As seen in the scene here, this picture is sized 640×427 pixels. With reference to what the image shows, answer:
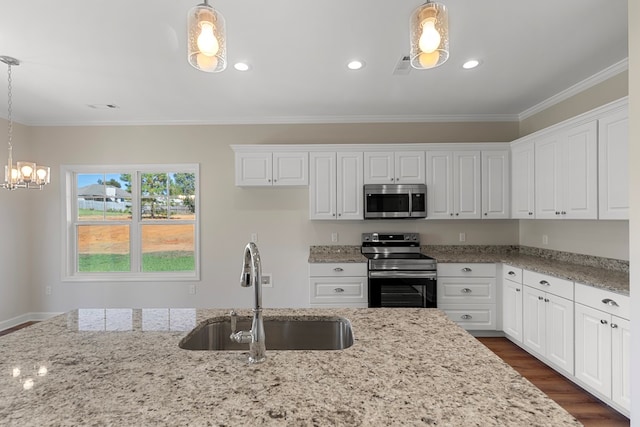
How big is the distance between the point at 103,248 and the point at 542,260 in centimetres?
545

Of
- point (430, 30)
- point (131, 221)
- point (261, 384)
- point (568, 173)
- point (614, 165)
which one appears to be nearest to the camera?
point (261, 384)

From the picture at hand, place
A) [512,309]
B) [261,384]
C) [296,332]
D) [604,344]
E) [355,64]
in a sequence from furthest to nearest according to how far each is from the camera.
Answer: [512,309] → [355,64] → [604,344] → [296,332] → [261,384]

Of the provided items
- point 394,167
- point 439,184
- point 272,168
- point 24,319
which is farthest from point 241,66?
point 24,319

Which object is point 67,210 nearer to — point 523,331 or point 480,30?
point 480,30

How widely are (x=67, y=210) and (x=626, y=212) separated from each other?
5957 millimetres

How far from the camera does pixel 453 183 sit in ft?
12.3

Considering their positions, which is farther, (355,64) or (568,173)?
(568,173)

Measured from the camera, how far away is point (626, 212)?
226 cm

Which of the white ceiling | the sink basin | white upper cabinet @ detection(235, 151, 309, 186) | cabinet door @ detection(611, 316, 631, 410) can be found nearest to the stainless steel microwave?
white upper cabinet @ detection(235, 151, 309, 186)

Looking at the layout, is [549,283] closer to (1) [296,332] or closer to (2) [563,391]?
(2) [563,391]

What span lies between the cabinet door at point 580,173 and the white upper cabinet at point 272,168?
8.45 ft

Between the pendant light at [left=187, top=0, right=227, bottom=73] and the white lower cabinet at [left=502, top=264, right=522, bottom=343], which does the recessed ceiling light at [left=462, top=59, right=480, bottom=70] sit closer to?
the white lower cabinet at [left=502, top=264, right=522, bottom=343]

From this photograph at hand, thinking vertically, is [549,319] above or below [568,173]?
below

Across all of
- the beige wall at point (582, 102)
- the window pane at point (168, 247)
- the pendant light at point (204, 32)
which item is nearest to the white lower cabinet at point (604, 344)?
the beige wall at point (582, 102)
